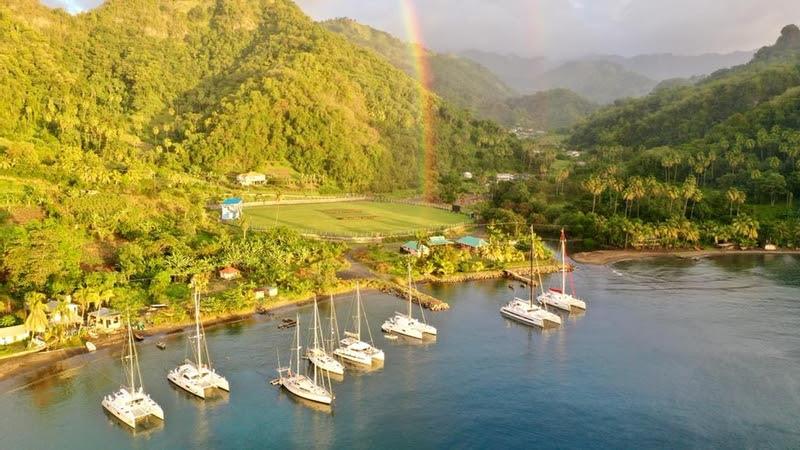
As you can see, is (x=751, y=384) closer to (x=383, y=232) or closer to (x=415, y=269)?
(x=415, y=269)

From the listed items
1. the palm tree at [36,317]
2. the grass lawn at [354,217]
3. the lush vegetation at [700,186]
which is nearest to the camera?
the palm tree at [36,317]

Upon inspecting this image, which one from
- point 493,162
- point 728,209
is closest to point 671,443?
point 728,209

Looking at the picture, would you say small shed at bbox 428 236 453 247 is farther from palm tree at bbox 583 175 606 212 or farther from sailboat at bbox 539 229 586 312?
palm tree at bbox 583 175 606 212

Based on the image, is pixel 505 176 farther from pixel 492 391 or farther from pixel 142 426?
pixel 142 426

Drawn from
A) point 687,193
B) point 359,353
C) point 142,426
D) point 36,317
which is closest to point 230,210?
point 36,317

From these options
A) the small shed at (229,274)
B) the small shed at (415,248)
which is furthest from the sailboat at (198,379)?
the small shed at (415,248)

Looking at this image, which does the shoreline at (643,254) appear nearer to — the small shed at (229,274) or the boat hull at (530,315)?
the boat hull at (530,315)

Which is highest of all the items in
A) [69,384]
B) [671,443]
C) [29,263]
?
[29,263]
